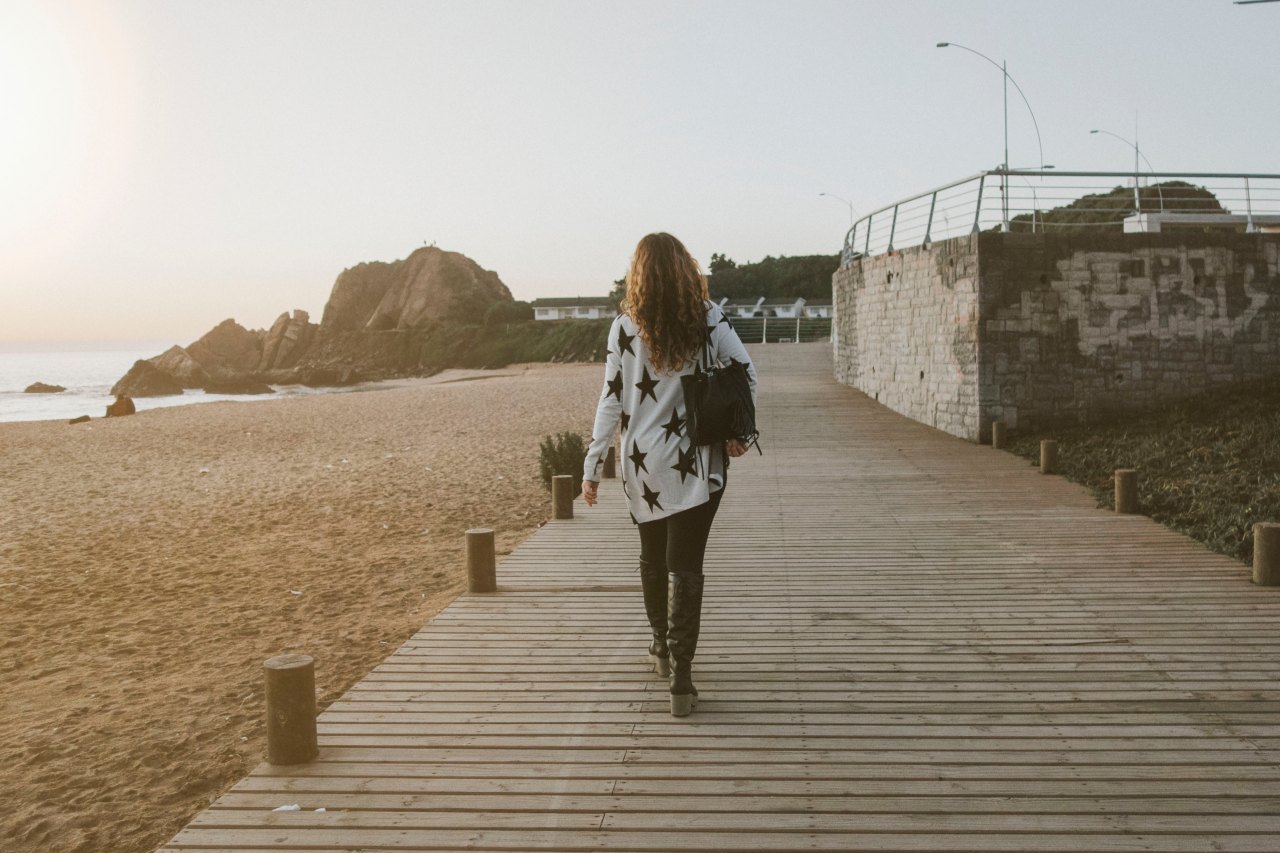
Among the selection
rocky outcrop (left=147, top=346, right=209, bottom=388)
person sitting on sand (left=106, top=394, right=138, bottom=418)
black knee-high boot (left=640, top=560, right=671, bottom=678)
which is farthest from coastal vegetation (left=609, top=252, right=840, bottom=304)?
black knee-high boot (left=640, top=560, right=671, bottom=678)

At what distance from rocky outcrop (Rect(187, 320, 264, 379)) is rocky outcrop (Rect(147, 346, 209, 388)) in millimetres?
12390

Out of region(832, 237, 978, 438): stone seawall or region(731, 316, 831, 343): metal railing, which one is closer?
region(832, 237, 978, 438): stone seawall

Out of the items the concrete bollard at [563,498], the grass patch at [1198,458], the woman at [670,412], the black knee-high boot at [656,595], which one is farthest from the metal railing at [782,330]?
the woman at [670,412]

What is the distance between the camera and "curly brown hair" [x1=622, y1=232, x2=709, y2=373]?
3912mm

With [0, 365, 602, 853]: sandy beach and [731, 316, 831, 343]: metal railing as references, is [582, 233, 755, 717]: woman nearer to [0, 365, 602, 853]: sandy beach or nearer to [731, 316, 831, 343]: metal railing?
[0, 365, 602, 853]: sandy beach

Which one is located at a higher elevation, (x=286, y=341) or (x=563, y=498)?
(x=286, y=341)

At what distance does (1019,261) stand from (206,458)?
574 inches

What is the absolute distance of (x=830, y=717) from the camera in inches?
165

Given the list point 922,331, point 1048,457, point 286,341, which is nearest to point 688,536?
point 1048,457

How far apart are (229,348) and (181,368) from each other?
22.9 m

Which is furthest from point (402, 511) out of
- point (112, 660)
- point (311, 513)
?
point (112, 660)

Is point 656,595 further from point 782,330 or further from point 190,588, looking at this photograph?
point 782,330

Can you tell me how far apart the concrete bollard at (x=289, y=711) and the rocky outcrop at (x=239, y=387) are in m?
60.2

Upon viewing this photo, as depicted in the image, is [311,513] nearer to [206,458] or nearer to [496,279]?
[206,458]
